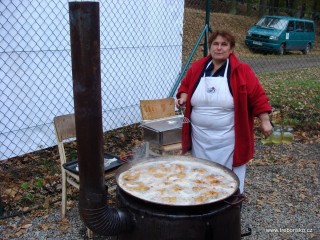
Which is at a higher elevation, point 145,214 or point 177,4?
point 177,4

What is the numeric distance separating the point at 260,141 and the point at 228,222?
462cm

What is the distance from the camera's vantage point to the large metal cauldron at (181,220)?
2.16 metres

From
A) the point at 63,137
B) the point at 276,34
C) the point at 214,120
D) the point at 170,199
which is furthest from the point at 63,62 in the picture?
the point at 276,34

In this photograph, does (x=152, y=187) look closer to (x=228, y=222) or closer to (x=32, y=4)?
(x=228, y=222)

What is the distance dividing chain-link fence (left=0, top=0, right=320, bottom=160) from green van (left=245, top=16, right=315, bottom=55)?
12868 millimetres

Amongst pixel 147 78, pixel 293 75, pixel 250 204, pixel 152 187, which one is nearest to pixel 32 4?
pixel 147 78

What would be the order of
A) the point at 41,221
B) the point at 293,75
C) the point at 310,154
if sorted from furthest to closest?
the point at 293,75, the point at 310,154, the point at 41,221

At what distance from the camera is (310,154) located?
20.4 feet

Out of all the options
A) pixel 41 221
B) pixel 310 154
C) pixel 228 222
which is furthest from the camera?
pixel 310 154

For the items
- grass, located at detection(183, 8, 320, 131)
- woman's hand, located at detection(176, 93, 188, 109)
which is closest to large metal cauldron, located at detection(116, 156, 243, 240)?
woman's hand, located at detection(176, 93, 188, 109)

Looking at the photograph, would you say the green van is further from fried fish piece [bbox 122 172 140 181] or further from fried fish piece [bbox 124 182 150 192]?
fried fish piece [bbox 124 182 150 192]

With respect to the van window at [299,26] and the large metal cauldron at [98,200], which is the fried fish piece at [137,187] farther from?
the van window at [299,26]

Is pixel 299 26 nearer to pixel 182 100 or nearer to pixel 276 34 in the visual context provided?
pixel 276 34

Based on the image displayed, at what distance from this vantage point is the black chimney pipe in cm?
201
